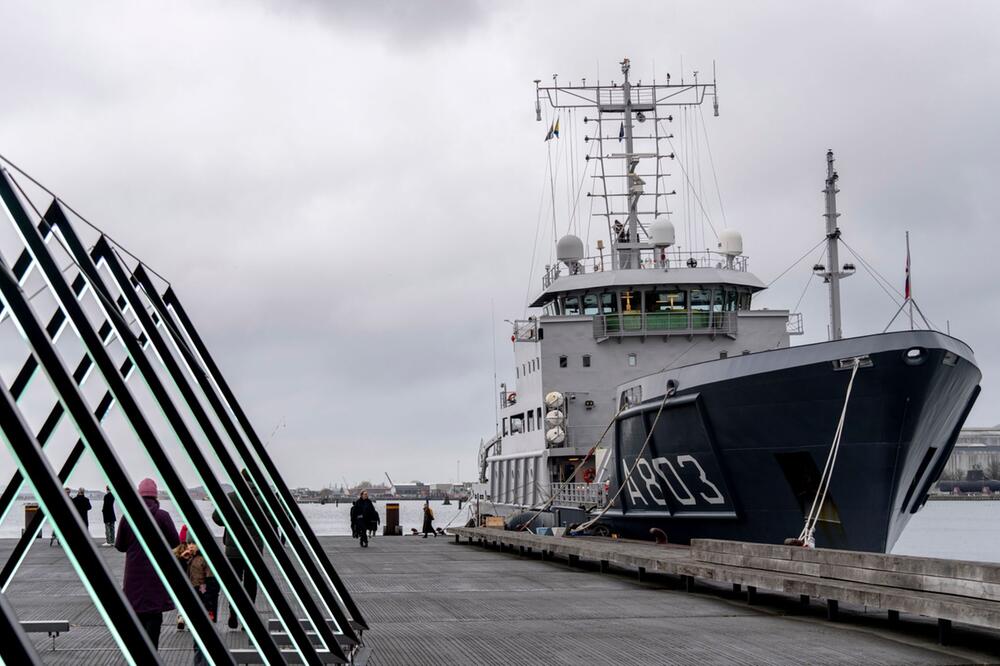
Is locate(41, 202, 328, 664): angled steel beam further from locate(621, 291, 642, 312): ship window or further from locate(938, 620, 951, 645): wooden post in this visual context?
locate(621, 291, 642, 312): ship window

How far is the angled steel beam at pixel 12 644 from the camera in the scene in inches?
146

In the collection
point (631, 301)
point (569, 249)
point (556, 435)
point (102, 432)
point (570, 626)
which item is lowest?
point (570, 626)

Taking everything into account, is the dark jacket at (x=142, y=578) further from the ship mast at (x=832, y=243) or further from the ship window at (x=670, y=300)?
the ship window at (x=670, y=300)

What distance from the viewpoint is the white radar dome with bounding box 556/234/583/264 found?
129 ft

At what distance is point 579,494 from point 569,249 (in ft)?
33.2

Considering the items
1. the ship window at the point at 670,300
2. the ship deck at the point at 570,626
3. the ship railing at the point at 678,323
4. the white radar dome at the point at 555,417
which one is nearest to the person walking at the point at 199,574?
the ship deck at the point at 570,626

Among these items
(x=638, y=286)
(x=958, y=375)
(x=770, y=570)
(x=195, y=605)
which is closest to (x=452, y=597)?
(x=770, y=570)

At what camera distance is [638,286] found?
113 ft

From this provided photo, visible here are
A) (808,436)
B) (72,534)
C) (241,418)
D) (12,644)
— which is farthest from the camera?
(808,436)

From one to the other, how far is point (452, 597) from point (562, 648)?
533 centimetres

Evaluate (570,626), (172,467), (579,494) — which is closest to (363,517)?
(579,494)

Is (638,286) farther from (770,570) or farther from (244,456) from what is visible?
(244,456)

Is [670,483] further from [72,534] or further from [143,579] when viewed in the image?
[72,534]

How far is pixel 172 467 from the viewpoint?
627cm
